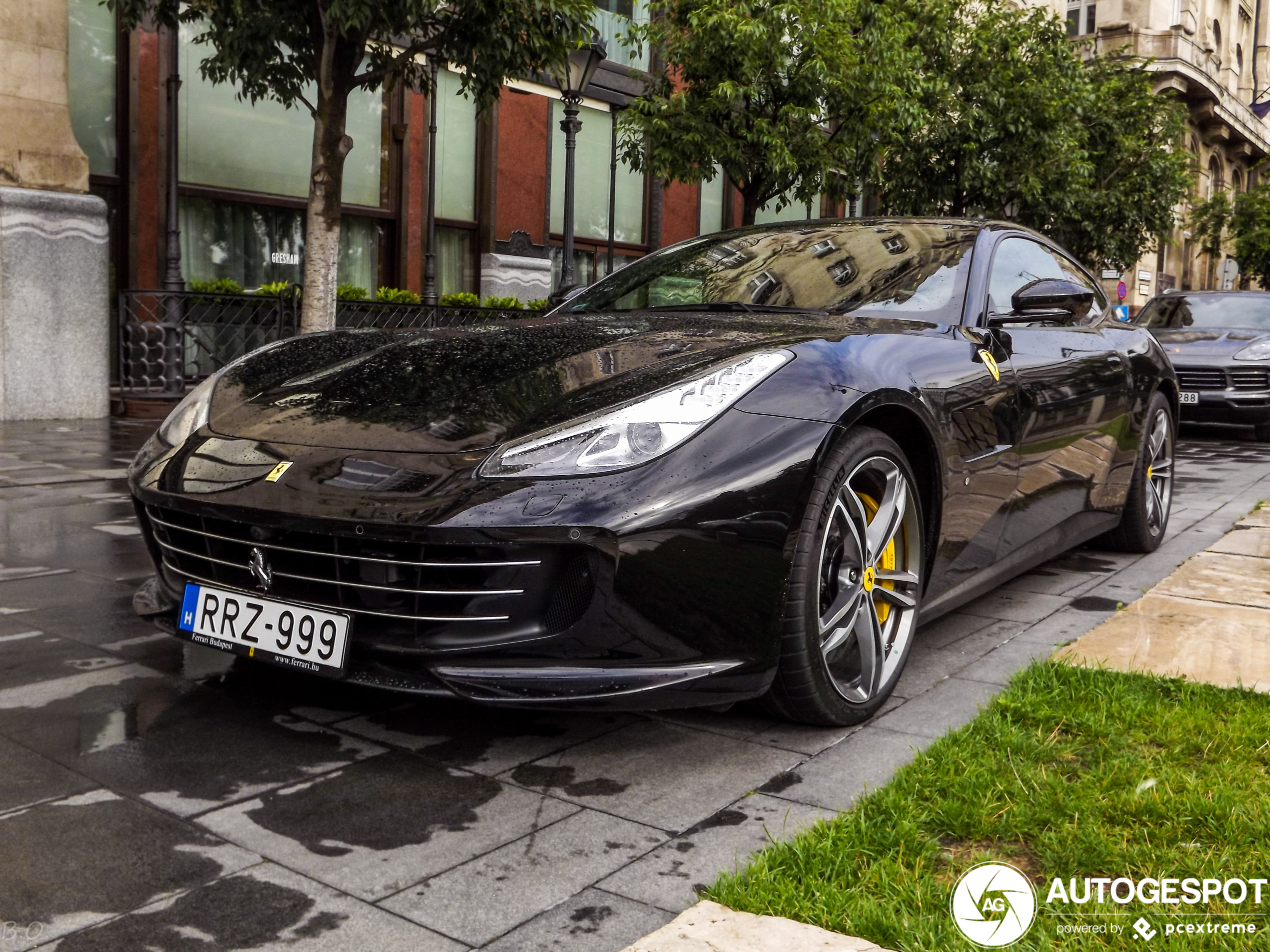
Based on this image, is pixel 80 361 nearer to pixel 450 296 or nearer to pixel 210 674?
pixel 450 296

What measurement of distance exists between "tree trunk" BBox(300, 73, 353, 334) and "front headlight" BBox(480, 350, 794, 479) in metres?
6.41

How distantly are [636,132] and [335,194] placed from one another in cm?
400

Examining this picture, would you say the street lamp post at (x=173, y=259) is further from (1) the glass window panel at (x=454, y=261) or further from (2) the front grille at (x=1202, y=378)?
(2) the front grille at (x=1202, y=378)

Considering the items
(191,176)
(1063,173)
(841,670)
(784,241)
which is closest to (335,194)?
(191,176)

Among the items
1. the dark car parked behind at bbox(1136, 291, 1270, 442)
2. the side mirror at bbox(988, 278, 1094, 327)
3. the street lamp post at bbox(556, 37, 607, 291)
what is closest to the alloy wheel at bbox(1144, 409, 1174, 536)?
the side mirror at bbox(988, 278, 1094, 327)

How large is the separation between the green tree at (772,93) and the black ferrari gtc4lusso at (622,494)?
24.4 feet

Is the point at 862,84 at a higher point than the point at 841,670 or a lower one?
higher

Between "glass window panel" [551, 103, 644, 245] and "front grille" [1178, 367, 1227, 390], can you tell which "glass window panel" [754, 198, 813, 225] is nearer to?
"glass window panel" [551, 103, 644, 245]

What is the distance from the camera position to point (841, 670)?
10.4 ft

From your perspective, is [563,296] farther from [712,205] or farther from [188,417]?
[712,205]

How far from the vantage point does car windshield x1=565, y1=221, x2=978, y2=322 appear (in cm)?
381

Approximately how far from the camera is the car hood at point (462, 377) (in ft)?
9.21

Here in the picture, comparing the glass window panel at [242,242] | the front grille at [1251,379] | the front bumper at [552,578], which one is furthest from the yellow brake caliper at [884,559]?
the front grille at [1251,379]

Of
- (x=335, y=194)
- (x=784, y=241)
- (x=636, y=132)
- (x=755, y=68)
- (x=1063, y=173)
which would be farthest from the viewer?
(x=1063, y=173)
